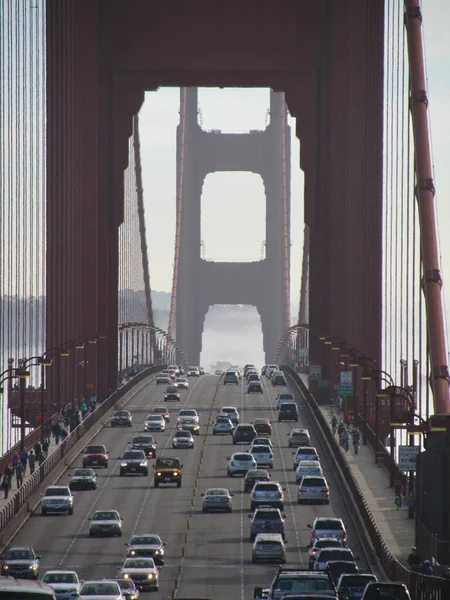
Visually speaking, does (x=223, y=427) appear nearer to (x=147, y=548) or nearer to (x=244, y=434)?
(x=244, y=434)

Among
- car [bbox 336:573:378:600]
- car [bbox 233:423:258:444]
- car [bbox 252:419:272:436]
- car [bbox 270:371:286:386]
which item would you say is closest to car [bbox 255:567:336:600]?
car [bbox 336:573:378:600]

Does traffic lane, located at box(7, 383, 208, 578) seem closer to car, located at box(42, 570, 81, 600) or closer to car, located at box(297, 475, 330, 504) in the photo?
car, located at box(42, 570, 81, 600)

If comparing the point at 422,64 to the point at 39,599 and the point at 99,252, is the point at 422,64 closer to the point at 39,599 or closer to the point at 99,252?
the point at 99,252

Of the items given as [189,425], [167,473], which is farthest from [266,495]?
[189,425]

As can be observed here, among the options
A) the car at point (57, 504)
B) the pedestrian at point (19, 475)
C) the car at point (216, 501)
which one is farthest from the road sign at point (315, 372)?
the car at point (57, 504)


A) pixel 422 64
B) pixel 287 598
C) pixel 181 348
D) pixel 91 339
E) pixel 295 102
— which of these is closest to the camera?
pixel 287 598

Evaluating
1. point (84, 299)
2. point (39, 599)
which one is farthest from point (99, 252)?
point (39, 599)
